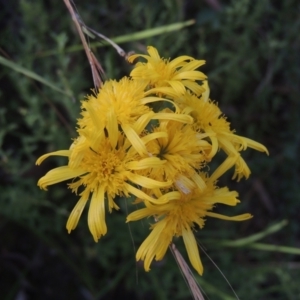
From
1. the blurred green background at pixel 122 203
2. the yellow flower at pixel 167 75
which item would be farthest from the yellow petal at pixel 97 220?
the blurred green background at pixel 122 203

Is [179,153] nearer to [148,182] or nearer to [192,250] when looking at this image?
[148,182]

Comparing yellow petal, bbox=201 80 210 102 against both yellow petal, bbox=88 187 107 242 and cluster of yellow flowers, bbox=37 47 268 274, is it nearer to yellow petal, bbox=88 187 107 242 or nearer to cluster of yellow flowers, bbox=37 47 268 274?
cluster of yellow flowers, bbox=37 47 268 274

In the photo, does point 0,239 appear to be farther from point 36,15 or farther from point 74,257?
point 36,15

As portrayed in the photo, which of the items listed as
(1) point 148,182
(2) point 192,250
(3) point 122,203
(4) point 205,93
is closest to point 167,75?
(4) point 205,93

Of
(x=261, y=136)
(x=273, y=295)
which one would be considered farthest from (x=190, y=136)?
(x=273, y=295)

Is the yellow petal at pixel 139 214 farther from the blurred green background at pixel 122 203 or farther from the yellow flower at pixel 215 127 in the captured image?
the blurred green background at pixel 122 203

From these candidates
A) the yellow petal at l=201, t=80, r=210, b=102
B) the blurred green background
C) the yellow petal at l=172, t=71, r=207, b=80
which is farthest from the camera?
the blurred green background

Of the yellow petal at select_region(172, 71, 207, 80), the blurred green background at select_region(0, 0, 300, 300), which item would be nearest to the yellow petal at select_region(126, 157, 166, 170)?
the yellow petal at select_region(172, 71, 207, 80)
